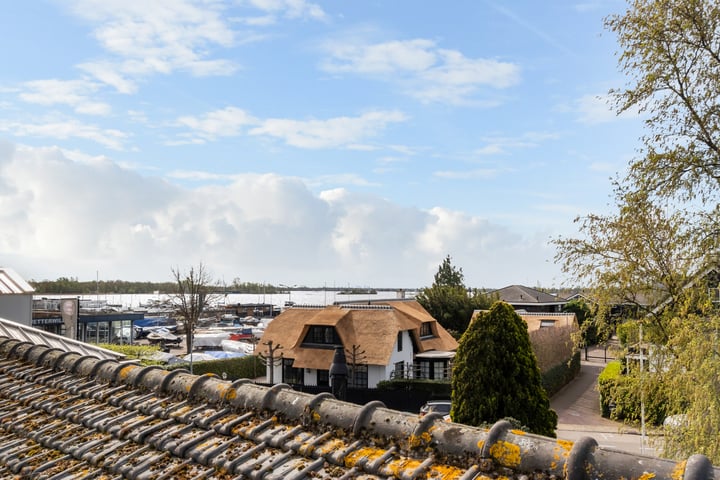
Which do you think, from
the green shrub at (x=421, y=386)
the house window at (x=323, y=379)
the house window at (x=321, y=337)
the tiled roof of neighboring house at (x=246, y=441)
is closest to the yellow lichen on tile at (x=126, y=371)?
the tiled roof of neighboring house at (x=246, y=441)

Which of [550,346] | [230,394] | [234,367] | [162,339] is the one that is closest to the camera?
[230,394]

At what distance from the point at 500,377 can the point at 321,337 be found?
19.3 meters

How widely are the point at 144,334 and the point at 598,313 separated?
64036 millimetres

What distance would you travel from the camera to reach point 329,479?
3.54m

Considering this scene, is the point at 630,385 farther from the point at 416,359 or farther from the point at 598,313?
the point at 416,359

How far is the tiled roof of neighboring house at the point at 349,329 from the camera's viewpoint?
3206 centimetres

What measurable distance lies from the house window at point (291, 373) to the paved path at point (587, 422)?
13.9 metres

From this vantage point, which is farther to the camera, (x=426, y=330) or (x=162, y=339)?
(x=162, y=339)

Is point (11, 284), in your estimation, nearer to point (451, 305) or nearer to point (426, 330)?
point (426, 330)

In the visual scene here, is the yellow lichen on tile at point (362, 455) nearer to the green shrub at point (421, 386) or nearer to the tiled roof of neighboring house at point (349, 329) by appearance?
the green shrub at point (421, 386)

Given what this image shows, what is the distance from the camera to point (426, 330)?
38281 millimetres

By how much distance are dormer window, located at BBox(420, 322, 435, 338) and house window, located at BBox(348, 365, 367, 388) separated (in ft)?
21.5

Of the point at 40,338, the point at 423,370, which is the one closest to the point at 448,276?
the point at 423,370

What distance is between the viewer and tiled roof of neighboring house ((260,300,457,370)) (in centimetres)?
3206
